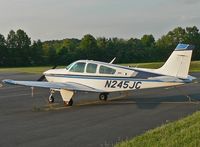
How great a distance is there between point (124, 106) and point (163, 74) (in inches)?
87.1

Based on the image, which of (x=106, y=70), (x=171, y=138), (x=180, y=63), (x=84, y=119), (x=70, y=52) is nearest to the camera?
(x=171, y=138)

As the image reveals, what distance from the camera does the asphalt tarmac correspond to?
959 centimetres

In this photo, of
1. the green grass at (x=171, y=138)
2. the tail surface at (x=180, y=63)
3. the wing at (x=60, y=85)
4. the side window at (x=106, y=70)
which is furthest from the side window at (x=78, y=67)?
the green grass at (x=171, y=138)

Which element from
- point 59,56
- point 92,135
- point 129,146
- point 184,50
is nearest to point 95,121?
point 92,135

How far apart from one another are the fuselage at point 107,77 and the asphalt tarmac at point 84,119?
0.84m

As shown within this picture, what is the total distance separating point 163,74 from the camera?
1658 cm

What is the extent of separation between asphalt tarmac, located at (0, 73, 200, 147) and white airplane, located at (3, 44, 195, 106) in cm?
75

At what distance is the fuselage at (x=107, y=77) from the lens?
16.4 meters

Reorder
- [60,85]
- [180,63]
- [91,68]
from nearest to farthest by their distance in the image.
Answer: [180,63], [60,85], [91,68]

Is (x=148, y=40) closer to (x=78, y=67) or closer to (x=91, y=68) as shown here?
(x=78, y=67)

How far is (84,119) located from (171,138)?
4793mm

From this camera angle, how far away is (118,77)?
16734mm

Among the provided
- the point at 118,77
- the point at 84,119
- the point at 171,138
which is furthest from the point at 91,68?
the point at 171,138

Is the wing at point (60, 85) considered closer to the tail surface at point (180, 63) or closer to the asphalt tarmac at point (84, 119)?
the asphalt tarmac at point (84, 119)
